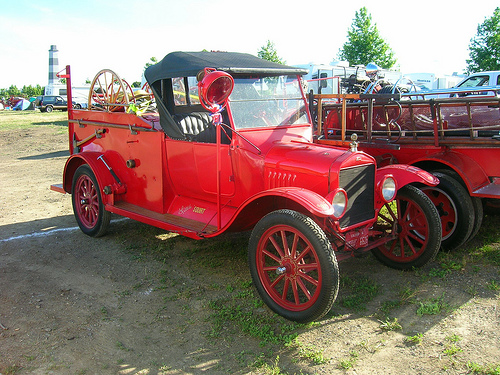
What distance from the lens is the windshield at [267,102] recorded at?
405 centimetres

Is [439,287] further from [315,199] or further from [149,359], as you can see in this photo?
[149,359]

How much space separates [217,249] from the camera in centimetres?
484

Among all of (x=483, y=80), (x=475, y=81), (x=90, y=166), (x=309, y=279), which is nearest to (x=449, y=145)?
(x=309, y=279)

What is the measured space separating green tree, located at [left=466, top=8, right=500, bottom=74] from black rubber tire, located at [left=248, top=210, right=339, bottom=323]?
75.6 feet

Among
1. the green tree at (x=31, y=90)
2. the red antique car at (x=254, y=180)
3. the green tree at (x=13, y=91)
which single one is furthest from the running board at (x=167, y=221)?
the green tree at (x=13, y=91)

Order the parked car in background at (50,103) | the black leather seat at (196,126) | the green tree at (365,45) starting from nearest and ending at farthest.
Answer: the black leather seat at (196,126), the green tree at (365,45), the parked car in background at (50,103)

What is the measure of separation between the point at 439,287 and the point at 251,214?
181 cm

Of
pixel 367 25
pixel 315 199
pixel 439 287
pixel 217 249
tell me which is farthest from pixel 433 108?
pixel 367 25

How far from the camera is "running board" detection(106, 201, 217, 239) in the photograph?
160 inches

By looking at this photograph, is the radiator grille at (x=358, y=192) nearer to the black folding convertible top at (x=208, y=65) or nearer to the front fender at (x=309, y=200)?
the front fender at (x=309, y=200)

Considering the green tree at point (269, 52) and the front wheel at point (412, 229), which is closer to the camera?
the front wheel at point (412, 229)

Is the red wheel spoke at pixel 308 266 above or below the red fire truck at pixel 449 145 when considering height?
below

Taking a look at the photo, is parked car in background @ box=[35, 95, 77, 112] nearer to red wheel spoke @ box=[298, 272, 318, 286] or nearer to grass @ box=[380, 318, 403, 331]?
red wheel spoke @ box=[298, 272, 318, 286]

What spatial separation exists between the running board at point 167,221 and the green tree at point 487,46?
2257 centimetres
